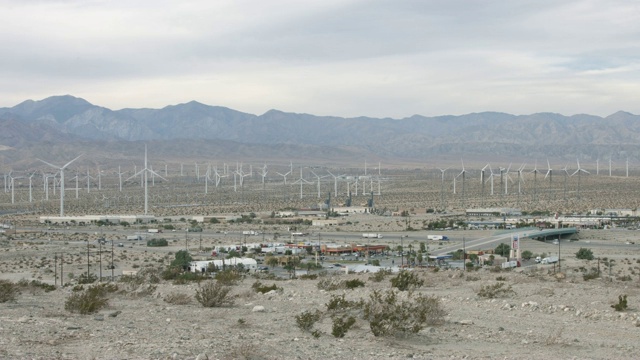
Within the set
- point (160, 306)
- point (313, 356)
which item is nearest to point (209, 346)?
point (313, 356)

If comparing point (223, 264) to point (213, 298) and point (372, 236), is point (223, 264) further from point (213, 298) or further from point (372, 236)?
point (372, 236)

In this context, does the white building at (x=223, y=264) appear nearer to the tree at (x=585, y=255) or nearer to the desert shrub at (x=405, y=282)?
the desert shrub at (x=405, y=282)

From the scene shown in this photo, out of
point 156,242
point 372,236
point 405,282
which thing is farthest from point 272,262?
point 372,236

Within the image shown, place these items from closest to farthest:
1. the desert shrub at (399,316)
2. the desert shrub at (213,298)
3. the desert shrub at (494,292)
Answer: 1. the desert shrub at (399,316)
2. the desert shrub at (213,298)
3. the desert shrub at (494,292)

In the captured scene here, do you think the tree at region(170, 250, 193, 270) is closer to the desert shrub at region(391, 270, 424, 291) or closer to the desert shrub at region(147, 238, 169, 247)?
the desert shrub at region(147, 238, 169, 247)

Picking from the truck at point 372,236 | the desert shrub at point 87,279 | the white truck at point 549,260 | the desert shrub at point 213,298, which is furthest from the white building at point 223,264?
the truck at point 372,236

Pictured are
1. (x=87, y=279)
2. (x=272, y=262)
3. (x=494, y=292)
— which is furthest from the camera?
(x=272, y=262)
